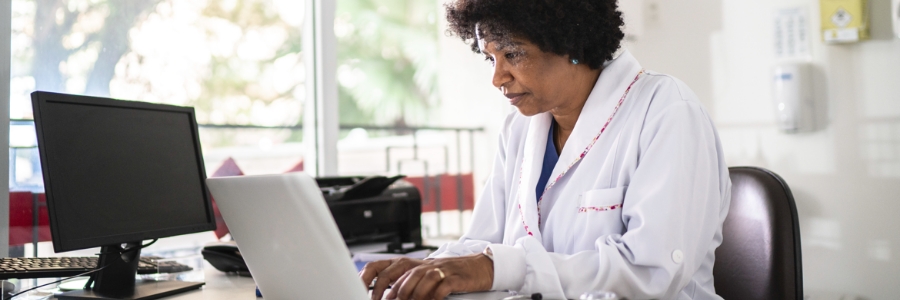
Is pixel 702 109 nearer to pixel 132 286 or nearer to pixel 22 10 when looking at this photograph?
pixel 132 286

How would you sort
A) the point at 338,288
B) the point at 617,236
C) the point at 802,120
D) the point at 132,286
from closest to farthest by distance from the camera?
the point at 338,288, the point at 617,236, the point at 132,286, the point at 802,120

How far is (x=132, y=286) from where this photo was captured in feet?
4.12

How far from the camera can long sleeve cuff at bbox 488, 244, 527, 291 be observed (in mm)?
1006

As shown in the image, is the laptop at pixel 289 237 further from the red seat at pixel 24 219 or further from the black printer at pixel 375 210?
the red seat at pixel 24 219

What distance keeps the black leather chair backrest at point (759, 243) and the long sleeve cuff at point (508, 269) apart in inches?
19.1

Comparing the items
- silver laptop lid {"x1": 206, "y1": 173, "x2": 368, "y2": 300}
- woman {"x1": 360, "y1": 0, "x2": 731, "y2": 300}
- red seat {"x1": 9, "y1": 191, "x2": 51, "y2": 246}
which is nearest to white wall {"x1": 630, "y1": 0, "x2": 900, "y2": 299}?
woman {"x1": 360, "y1": 0, "x2": 731, "y2": 300}

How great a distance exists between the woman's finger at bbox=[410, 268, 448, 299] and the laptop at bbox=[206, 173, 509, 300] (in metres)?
0.04

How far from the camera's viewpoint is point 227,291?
50.0 inches

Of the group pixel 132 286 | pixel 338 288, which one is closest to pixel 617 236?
pixel 338 288

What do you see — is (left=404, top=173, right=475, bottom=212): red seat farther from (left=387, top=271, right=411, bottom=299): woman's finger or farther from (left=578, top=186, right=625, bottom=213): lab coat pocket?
(left=387, top=271, right=411, bottom=299): woman's finger

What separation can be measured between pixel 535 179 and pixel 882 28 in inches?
57.8

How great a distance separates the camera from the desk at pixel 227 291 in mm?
1168

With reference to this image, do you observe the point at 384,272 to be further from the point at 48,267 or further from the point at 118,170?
the point at 48,267

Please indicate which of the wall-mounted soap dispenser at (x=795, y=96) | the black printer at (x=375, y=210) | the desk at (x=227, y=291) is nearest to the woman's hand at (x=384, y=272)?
the desk at (x=227, y=291)
